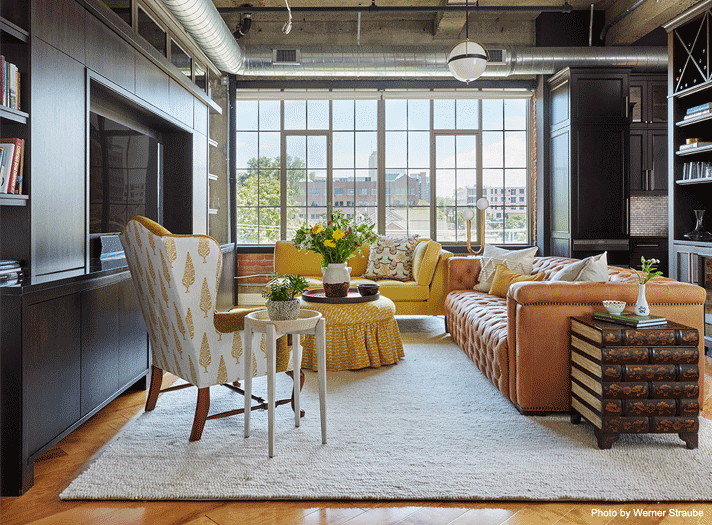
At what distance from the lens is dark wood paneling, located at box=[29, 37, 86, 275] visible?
2514 mm

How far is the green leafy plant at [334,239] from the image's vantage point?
394cm

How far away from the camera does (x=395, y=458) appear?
237 centimetres

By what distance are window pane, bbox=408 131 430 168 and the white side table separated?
4942 mm

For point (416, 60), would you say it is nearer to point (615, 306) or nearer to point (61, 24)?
point (61, 24)

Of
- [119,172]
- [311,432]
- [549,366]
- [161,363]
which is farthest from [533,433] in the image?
[119,172]

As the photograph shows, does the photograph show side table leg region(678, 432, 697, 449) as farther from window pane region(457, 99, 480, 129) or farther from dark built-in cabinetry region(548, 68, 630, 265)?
window pane region(457, 99, 480, 129)

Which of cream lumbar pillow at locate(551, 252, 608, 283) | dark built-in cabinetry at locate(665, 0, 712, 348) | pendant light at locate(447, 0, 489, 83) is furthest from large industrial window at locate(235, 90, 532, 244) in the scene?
cream lumbar pillow at locate(551, 252, 608, 283)

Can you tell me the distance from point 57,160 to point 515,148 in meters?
6.04

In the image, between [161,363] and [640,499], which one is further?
[161,363]

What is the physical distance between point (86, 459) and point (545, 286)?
97.8 inches

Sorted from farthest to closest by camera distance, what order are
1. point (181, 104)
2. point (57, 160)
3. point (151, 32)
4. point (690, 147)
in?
point (181, 104) → point (690, 147) → point (151, 32) → point (57, 160)

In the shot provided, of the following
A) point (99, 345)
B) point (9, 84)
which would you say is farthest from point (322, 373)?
point (9, 84)

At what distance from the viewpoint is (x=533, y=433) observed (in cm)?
265

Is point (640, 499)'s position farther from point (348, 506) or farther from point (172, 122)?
point (172, 122)
